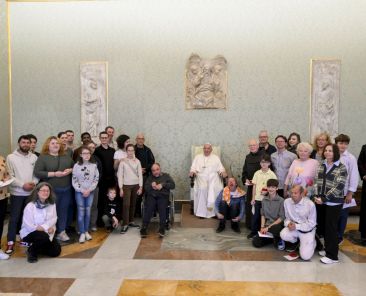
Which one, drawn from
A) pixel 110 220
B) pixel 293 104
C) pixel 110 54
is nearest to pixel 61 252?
pixel 110 220

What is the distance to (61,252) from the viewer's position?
4.89 meters

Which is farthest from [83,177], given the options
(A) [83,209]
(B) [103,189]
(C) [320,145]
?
(C) [320,145]

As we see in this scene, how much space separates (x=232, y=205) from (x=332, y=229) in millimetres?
1718

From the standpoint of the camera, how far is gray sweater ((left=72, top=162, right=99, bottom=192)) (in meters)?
5.31

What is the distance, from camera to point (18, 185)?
483cm

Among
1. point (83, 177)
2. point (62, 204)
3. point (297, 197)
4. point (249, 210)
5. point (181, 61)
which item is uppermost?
point (181, 61)

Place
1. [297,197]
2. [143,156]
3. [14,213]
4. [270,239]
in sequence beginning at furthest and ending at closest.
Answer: [143,156] → [270,239] → [14,213] → [297,197]

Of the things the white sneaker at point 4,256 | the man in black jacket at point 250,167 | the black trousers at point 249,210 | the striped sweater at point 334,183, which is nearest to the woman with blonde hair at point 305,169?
the striped sweater at point 334,183

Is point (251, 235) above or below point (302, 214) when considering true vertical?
below

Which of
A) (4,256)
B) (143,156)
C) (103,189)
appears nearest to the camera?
(4,256)

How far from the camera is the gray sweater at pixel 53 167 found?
497 centimetres

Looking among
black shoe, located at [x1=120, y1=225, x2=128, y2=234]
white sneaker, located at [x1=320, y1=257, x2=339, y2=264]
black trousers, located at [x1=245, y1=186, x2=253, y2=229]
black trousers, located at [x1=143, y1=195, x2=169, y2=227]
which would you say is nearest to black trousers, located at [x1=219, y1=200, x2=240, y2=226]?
black trousers, located at [x1=245, y1=186, x2=253, y2=229]

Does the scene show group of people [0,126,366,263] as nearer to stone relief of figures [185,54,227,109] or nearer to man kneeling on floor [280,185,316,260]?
man kneeling on floor [280,185,316,260]

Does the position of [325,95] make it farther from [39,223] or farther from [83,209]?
[39,223]
